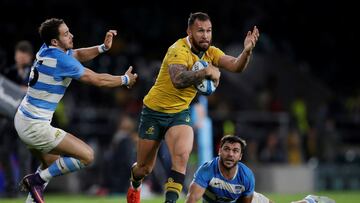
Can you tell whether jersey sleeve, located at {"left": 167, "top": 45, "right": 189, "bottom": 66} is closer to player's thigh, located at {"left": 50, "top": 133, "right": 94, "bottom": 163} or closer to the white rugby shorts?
player's thigh, located at {"left": 50, "top": 133, "right": 94, "bottom": 163}

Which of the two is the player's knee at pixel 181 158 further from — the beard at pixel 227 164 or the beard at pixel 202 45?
the beard at pixel 202 45

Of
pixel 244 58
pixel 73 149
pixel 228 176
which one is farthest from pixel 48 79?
pixel 228 176

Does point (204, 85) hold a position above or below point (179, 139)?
above

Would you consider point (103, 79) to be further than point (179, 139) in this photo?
No

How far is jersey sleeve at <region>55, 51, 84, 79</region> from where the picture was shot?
33.5 ft

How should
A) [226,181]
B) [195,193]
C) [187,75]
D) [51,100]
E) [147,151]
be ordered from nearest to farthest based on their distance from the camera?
[187,75]
[195,193]
[51,100]
[226,181]
[147,151]

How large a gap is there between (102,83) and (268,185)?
11.1 metres

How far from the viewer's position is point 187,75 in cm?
1002

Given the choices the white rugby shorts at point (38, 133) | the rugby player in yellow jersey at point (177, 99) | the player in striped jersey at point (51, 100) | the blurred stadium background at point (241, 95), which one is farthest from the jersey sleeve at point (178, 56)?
the blurred stadium background at point (241, 95)

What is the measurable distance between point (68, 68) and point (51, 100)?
1.48 ft

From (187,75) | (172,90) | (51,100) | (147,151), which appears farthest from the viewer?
(147,151)

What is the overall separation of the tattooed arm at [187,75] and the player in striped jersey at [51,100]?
0.50 meters

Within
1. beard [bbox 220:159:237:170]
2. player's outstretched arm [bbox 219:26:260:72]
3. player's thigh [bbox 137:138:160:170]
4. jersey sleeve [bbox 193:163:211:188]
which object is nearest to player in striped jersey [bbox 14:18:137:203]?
player's thigh [bbox 137:138:160:170]

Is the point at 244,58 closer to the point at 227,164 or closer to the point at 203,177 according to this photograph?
the point at 227,164
